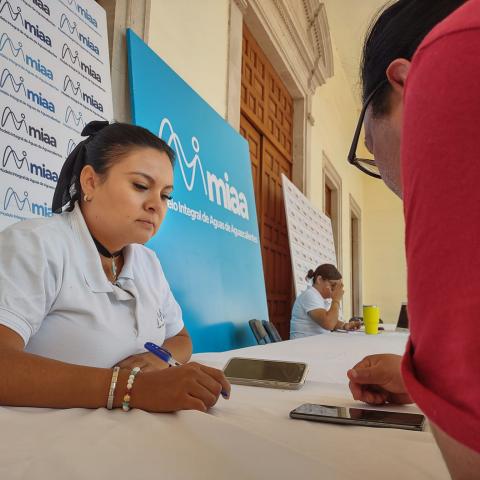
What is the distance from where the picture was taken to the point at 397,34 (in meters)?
0.48

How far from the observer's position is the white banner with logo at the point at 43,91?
1573mm

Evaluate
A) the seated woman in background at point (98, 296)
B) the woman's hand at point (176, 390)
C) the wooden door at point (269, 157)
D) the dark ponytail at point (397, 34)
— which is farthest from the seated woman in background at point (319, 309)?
the dark ponytail at point (397, 34)

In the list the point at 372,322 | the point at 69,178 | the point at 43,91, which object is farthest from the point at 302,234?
the point at 69,178

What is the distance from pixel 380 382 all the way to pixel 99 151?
823 millimetres

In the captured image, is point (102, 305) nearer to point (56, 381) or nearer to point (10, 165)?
point (56, 381)

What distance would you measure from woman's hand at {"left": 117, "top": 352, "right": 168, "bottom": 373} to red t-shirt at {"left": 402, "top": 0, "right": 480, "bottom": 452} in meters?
0.68

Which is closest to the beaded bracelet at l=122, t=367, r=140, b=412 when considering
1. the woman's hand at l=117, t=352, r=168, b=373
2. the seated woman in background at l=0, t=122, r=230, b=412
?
the seated woman in background at l=0, t=122, r=230, b=412

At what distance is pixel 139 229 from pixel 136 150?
198mm

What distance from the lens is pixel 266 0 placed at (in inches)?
173

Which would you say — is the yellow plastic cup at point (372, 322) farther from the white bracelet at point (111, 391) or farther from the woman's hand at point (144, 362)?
the white bracelet at point (111, 391)

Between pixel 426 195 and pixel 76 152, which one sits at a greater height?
pixel 76 152

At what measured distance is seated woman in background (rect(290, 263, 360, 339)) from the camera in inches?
140

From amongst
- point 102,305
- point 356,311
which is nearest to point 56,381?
→ point 102,305

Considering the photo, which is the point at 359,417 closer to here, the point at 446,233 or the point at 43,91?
the point at 446,233
